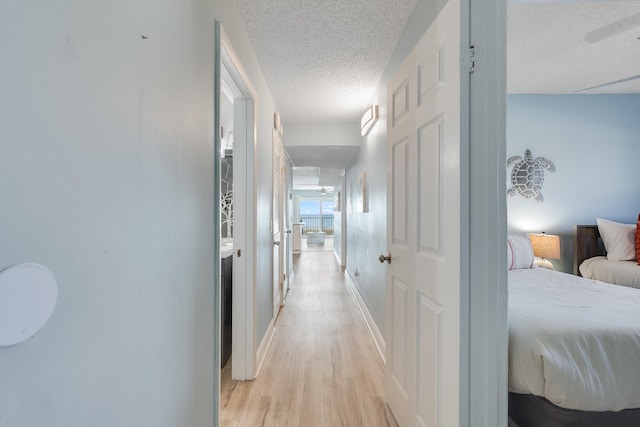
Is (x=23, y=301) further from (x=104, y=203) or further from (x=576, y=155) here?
(x=576, y=155)

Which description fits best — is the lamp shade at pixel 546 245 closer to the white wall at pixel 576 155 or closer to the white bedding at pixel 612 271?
the white wall at pixel 576 155

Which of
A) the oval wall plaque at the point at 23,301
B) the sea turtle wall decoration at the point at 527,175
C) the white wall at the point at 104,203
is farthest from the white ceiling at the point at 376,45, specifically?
the oval wall plaque at the point at 23,301

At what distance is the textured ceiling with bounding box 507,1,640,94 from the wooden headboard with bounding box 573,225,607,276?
158cm

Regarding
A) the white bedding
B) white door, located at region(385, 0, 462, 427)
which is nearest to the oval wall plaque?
white door, located at region(385, 0, 462, 427)

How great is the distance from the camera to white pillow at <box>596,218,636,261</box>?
2934mm

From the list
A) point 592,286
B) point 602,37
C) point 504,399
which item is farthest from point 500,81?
point 602,37

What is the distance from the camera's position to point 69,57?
512 mm

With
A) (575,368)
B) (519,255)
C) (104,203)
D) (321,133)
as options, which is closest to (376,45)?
(321,133)

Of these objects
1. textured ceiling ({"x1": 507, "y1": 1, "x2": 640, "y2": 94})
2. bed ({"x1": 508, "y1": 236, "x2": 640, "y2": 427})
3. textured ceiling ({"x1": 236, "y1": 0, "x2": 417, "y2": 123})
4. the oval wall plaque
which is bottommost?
bed ({"x1": 508, "y1": 236, "x2": 640, "y2": 427})

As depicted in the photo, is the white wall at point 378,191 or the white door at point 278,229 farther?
the white door at point 278,229

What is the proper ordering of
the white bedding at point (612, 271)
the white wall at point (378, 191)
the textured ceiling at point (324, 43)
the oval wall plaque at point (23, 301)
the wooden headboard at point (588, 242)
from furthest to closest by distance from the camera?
1. the wooden headboard at point (588, 242)
2. the white bedding at point (612, 271)
3. the white wall at point (378, 191)
4. the textured ceiling at point (324, 43)
5. the oval wall plaque at point (23, 301)

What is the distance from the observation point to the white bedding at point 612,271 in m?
2.68

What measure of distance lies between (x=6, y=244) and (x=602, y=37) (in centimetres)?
343

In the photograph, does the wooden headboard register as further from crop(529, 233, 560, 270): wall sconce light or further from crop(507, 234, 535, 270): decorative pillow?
crop(507, 234, 535, 270): decorative pillow
